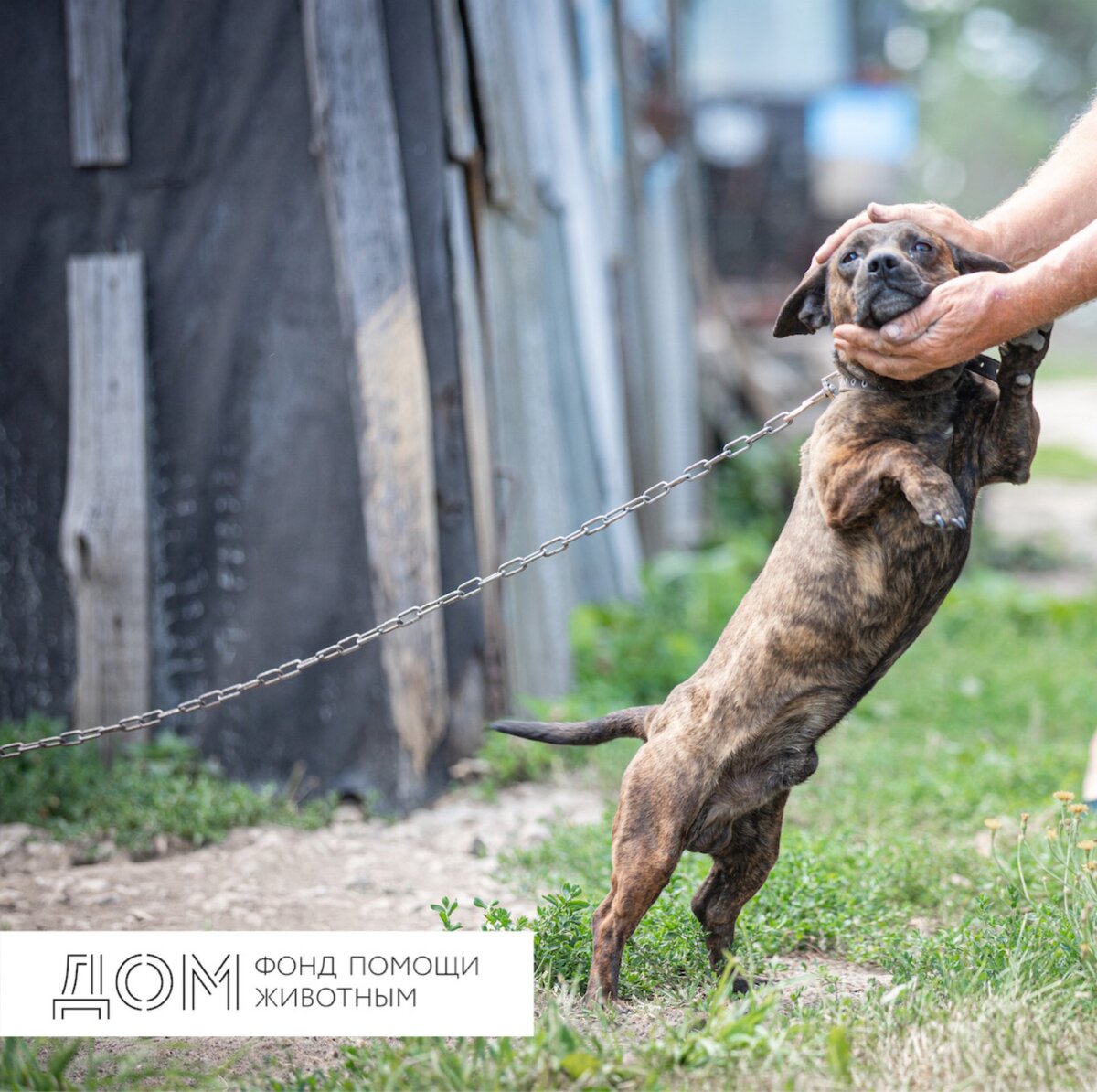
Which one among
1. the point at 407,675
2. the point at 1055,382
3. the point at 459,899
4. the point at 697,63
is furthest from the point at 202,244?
the point at 1055,382

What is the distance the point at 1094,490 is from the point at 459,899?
12544mm

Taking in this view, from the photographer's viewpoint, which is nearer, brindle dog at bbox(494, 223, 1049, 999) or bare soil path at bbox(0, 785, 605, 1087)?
brindle dog at bbox(494, 223, 1049, 999)

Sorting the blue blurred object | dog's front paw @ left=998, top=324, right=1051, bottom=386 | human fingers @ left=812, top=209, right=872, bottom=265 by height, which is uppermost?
the blue blurred object

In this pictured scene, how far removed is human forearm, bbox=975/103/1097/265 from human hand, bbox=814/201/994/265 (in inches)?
4.1

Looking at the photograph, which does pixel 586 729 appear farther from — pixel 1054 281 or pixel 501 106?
pixel 501 106

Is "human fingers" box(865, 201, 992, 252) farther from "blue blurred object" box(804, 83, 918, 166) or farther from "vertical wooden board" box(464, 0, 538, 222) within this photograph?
"blue blurred object" box(804, 83, 918, 166)

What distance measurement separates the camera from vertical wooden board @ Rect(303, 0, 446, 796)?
16.5 ft

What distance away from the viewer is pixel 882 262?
3.02 m

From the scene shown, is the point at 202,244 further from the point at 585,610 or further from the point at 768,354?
the point at 768,354

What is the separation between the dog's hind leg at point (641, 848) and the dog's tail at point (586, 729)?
0.19 metres

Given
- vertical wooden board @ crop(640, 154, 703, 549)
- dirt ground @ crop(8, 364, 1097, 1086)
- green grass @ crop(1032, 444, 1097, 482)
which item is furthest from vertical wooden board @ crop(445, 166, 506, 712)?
green grass @ crop(1032, 444, 1097, 482)

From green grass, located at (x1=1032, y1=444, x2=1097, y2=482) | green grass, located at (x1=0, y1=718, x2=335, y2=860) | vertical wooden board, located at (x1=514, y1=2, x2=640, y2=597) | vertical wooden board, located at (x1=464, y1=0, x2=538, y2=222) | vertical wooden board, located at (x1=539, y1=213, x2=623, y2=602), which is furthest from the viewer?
green grass, located at (x1=1032, y1=444, x2=1097, y2=482)

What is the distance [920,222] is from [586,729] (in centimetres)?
158

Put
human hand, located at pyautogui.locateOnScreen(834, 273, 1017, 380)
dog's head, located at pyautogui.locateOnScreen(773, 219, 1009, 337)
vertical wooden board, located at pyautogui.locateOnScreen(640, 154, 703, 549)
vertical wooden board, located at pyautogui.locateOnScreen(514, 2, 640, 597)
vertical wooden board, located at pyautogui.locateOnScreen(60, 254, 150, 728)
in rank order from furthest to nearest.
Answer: vertical wooden board, located at pyautogui.locateOnScreen(640, 154, 703, 549), vertical wooden board, located at pyautogui.locateOnScreen(514, 2, 640, 597), vertical wooden board, located at pyautogui.locateOnScreen(60, 254, 150, 728), dog's head, located at pyautogui.locateOnScreen(773, 219, 1009, 337), human hand, located at pyautogui.locateOnScreen(834, 273, 1017, 380)
